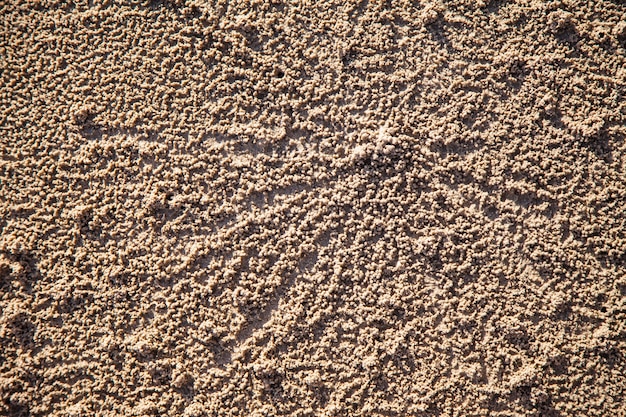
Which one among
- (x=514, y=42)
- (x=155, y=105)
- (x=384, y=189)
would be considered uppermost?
(x=155, y=105)

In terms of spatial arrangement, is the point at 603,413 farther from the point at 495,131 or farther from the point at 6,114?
the point at 6,114

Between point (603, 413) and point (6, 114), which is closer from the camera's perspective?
point (603, 413)

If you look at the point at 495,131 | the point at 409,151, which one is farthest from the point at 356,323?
the point at 495,131

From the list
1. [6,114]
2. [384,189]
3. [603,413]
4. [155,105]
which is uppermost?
[6,114]

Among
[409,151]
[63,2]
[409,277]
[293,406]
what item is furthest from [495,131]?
[63,2]

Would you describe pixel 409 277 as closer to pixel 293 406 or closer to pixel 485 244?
pixel 485 244

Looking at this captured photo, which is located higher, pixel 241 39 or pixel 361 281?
pixel 241 39
